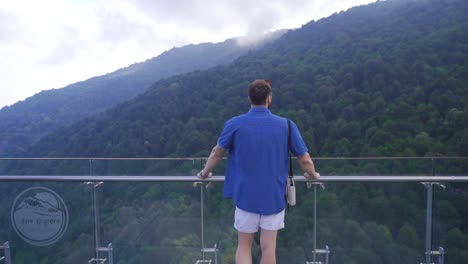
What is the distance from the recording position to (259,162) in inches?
78.2

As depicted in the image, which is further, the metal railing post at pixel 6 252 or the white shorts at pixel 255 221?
the metal railing post at pixel 6 252

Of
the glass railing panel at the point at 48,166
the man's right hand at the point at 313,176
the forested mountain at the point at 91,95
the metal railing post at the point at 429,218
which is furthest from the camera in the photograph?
the forested mountain at the point at 91,95

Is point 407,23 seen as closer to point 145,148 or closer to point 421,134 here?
point 421,134

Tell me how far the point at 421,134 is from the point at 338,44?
29.1 metres

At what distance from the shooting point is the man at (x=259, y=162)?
1.99 metres

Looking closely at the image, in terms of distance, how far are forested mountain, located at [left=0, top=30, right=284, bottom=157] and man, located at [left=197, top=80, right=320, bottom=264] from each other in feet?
127

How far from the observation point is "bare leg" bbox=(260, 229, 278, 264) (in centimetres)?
211

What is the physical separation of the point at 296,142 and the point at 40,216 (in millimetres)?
2244

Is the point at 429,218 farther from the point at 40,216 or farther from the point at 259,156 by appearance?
the point at 40,216

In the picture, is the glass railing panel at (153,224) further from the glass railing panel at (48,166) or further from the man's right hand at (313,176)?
the glass railing panel at (48,166)

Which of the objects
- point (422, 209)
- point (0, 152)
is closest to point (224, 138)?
point (422, 209)

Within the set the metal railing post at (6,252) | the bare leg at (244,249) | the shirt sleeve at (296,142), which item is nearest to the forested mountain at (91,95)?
the metal railing post at (6,252)

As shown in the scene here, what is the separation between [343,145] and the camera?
2172 centimetres

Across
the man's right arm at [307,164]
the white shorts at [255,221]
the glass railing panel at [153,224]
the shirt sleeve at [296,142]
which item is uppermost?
the shirt sleeve at [296,142]
